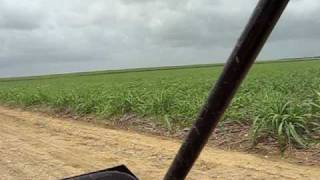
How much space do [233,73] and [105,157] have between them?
7501 mm

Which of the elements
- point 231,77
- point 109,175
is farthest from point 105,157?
point 231,77

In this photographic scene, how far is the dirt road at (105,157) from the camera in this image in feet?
22.5

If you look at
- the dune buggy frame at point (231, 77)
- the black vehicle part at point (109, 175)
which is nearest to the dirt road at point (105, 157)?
the black vehicle part at point (109, 175)

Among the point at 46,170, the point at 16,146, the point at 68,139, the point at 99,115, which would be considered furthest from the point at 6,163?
the point at 99,115

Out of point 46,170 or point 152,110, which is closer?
point 46,170

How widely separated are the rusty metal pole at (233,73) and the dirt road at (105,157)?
18.1 ft

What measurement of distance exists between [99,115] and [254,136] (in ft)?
20.9

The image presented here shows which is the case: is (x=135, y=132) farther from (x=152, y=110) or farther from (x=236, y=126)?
(x=236, y=126)

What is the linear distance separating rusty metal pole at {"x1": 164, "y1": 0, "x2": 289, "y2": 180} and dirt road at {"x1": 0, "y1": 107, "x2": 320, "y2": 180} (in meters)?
5.51

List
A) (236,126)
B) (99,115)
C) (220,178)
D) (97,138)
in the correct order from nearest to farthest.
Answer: (220,178), (236,126), (97,138), (99,115)

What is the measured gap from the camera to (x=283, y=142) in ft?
26.2

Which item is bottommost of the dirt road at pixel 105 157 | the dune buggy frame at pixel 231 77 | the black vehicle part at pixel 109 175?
the dirt road at pixel 105 157

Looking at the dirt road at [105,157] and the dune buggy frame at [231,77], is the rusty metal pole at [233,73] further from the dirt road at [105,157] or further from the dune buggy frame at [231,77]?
the dirt road at [105,157]

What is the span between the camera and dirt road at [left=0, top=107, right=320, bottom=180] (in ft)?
22.5
